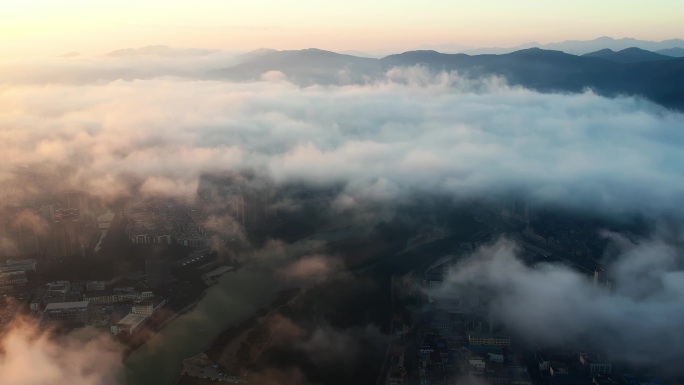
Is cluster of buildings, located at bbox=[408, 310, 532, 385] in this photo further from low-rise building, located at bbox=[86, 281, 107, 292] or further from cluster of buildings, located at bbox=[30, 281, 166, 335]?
low-rise building, located at bbox=[86, 281, 107, 292]

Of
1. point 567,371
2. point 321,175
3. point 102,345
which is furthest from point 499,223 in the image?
point 102,345

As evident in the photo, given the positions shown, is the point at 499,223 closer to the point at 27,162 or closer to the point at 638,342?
the point at 638,342

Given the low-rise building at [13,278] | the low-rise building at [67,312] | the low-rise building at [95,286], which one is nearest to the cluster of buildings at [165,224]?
the low-rise building at [95,286]

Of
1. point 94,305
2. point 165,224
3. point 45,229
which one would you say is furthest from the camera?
point 165,224

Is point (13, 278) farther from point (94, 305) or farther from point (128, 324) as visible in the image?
point (128, 324)

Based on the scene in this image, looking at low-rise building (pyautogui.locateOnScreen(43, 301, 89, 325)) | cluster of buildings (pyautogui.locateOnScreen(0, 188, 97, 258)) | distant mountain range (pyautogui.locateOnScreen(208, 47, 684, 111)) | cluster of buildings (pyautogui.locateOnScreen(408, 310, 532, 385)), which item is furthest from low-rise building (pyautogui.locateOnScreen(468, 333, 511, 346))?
distant mountain range (pyautogui.locateOnScreen(208, 47, 684, 111))

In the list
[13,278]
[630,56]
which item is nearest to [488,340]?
[13,278]

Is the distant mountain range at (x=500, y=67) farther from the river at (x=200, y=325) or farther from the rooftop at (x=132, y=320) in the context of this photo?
the rooftop at (x=132, y=320)
